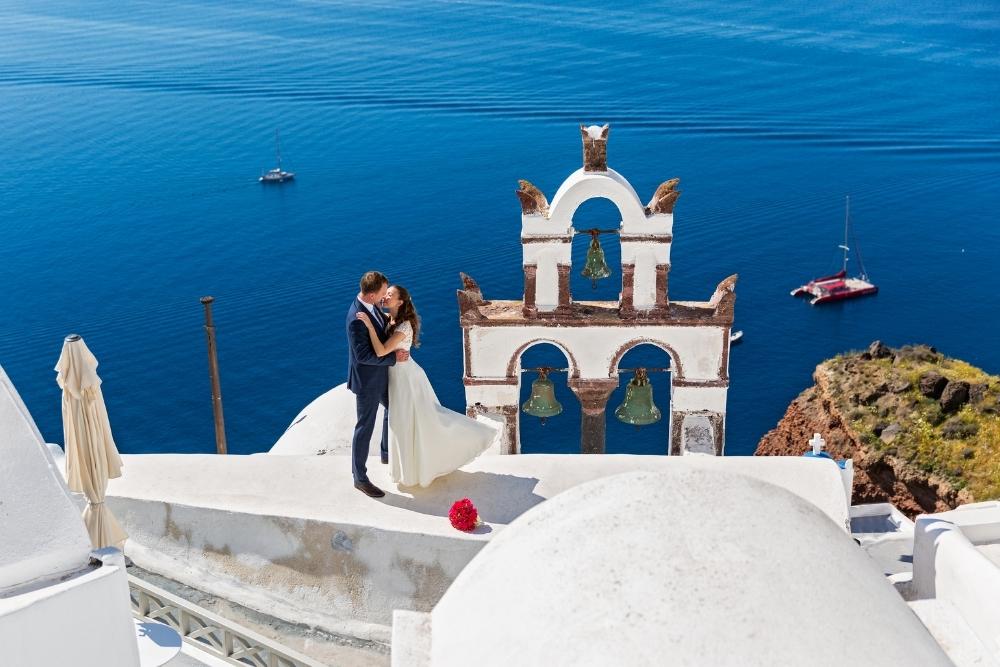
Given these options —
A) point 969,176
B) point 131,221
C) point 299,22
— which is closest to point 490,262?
point 131,221

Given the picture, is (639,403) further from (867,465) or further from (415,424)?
(867,465)

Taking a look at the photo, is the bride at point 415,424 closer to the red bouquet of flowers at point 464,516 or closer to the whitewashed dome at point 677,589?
the red bouquet of flowers at point 464,516

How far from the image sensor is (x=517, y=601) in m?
3.44

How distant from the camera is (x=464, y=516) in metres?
7.30

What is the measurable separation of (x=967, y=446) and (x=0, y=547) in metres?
19.5

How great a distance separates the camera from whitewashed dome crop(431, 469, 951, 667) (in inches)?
125

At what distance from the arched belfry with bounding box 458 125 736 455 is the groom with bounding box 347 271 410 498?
2.46 m

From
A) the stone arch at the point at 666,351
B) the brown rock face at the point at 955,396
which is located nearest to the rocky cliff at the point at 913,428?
the brown rock face at the point at 955,396

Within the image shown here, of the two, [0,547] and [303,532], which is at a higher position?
[0,547]

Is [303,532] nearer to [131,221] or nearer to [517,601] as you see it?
[517,601]

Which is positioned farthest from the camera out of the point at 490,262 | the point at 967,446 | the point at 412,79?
the point at 412,79

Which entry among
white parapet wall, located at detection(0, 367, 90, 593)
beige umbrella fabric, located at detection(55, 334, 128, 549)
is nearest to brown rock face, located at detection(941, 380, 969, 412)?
beige umbrella fabric, located at detection(55, 334, 128, 549)

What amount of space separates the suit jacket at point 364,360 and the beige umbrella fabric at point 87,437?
1625 millimetres

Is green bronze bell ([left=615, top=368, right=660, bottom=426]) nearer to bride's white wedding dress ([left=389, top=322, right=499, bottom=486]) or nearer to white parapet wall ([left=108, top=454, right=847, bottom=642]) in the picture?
white parapet wall ([left=108, top=454, right=847, bottom=642])
